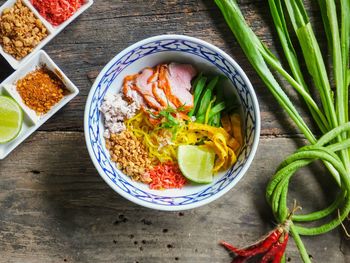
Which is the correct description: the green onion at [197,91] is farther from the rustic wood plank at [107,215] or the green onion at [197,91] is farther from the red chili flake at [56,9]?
the red chili flake at [56,9]

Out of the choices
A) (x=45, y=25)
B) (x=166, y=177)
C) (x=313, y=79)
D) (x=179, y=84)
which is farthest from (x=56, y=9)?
(x=313, y=79)

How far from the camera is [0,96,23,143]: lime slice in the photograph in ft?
6.43

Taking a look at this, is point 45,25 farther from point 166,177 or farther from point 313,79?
point 313,79

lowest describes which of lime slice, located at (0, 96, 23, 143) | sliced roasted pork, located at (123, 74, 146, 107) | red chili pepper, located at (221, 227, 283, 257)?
red chili pepper, located at (221, 227, 283, 257)

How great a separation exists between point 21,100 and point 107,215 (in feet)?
2.02

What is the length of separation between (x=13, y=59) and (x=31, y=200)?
0.62 m

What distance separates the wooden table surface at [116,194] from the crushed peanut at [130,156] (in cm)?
23

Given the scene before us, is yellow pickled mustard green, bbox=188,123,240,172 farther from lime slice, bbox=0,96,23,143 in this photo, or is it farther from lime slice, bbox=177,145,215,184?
lime slice, bbox=0,96,23,143

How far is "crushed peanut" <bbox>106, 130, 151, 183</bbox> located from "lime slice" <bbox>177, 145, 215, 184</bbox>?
144 millimetres

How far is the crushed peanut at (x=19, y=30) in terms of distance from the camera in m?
1.97

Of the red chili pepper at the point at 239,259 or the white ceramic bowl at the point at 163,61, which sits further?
the red chili pepper at the point at 239,259

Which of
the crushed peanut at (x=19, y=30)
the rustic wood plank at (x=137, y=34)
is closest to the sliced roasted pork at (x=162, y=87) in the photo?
the rustic wood plank at (x=137, y=34)

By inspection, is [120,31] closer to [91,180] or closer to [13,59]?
[13,59]

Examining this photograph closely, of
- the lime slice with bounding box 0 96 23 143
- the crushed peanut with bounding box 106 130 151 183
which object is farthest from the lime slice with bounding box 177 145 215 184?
the lime slice with bounding box 0 96 23 143
